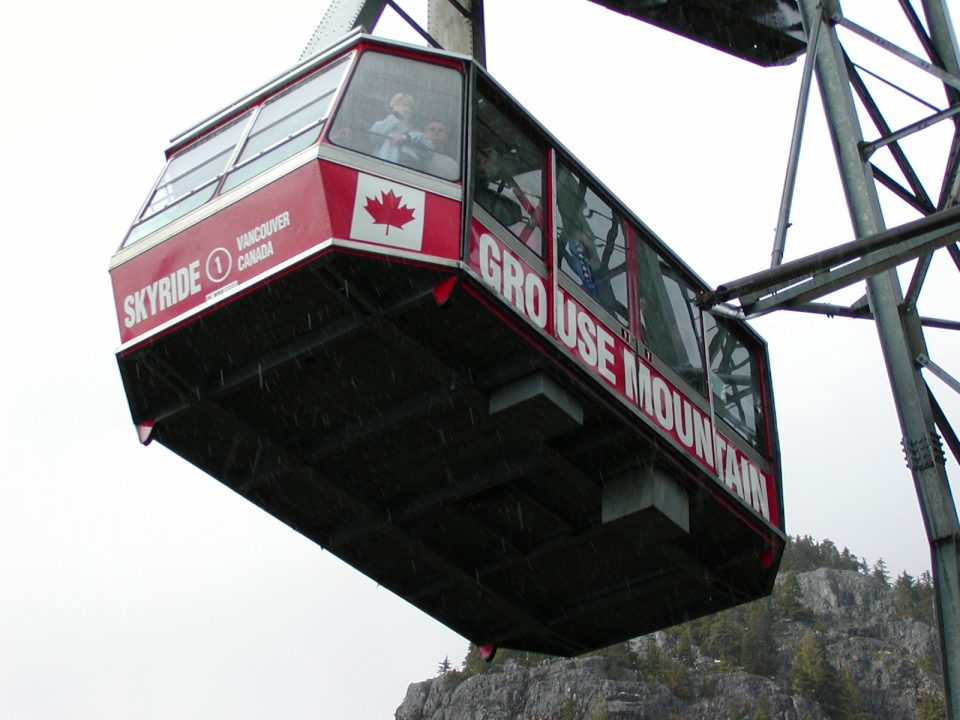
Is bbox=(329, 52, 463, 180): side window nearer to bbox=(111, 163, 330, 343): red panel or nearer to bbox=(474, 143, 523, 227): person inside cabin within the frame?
bbox=(474, 143, 523, 227): person inside cabin

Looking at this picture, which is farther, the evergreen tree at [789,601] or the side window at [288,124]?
the evergreen tree at [789,601]

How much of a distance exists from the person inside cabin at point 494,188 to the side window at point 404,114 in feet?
1.47

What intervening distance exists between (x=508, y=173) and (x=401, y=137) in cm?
115

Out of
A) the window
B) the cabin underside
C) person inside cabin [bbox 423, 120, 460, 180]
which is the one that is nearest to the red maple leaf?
the cabin underside

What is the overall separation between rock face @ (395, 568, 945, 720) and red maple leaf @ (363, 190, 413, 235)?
9651 cm

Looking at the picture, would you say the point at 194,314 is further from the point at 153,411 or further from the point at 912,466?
the point at 912,466

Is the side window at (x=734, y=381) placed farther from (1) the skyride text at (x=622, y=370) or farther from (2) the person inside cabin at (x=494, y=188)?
(2) the person inside cabin at (x=494, y=188)

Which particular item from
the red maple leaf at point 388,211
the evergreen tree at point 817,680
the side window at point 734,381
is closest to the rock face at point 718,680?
the evergreen tree at point 817,680

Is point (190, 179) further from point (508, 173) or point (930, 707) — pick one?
point (930, 707)

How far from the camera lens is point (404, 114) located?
39.9 feet

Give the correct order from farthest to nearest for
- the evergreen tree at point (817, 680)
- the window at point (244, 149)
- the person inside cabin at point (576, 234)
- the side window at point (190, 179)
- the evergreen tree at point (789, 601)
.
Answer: the evergreen tree at point (789, 601) < the evergreen tree at point (817, 680) < the person inside cabin at point (576, 234) < the side window at point (190, 179) < the window at point (244, 149)

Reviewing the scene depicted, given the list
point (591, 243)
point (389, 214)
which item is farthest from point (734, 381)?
point (389, 214)

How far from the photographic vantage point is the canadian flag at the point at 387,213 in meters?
11.4

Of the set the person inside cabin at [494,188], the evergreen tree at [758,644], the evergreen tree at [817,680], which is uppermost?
the evergreen tree at [758,644]
